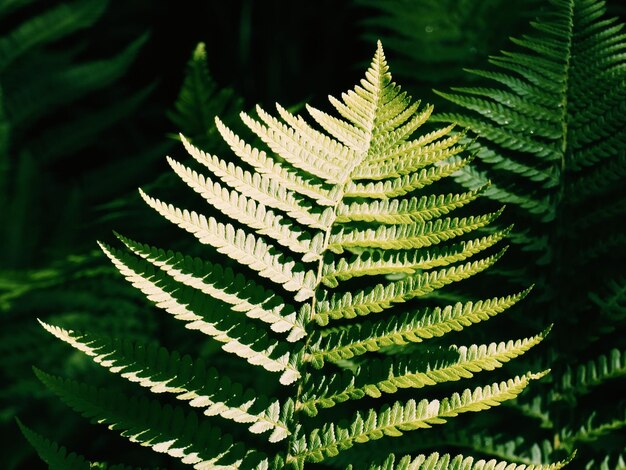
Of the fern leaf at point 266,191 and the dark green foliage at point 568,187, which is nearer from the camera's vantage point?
the fern leaf at point 266,191

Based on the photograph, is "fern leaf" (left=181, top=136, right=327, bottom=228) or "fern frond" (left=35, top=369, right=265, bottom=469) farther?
"fern leaf" (left=181, top=136, right=327, bottom=228)

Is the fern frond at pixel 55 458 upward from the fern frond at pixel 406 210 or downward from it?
downward

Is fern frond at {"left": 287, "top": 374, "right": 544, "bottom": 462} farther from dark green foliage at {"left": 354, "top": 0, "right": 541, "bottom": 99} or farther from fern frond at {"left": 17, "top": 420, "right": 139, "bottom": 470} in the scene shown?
dark green foliage at {"left": 354, "top": 0, "right": 541, "bottom": 99}

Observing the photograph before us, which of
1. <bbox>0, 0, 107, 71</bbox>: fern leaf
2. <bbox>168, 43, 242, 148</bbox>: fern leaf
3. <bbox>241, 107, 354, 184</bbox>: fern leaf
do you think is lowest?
<bbox>241, 107, 354, 184</bbox>: fern leaf

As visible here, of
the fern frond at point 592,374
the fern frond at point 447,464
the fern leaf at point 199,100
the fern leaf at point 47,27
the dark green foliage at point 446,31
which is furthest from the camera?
the fern leaf at point 47,27

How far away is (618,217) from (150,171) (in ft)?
5.52

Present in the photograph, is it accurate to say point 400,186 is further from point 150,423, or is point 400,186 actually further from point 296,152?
point 150,423

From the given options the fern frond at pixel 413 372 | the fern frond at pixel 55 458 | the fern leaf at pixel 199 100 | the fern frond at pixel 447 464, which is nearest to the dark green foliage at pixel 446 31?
the fern leaf at pixel 199 100

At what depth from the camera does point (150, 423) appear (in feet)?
2.72

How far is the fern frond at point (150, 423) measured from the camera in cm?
82

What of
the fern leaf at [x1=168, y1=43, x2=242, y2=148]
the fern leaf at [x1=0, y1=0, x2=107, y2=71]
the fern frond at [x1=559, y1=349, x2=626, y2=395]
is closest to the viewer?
the fern frond at [x1=559, y1=349, x2=626, y2=395]

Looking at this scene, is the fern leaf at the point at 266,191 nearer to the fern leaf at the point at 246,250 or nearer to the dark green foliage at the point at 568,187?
the fern leaf at the point at 246,250

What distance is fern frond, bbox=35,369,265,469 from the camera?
82cm

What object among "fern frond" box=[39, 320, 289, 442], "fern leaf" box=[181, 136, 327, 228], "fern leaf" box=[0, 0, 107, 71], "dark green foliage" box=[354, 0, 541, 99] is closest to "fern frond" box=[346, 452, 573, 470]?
"fern frond" box=[39, 320, 289, 442]
